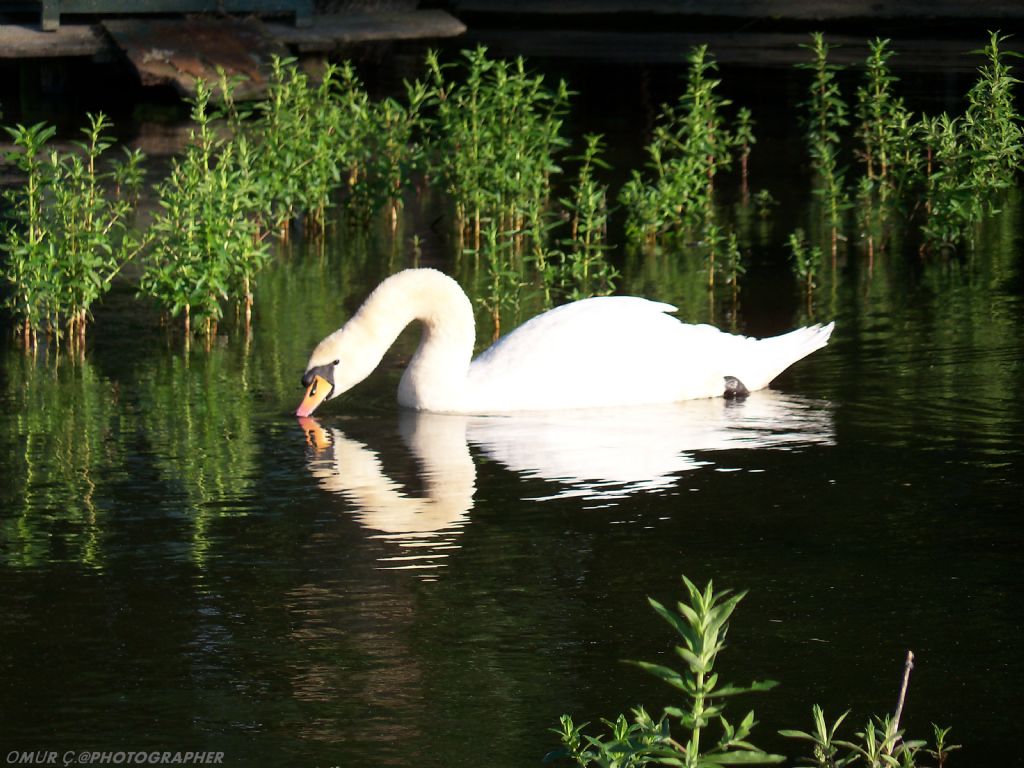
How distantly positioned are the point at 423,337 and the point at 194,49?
1042 centimetres

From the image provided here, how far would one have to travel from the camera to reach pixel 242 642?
6336 mm

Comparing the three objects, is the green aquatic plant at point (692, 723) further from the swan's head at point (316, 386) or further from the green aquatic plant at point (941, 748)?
the swan's head at point (316, 386)

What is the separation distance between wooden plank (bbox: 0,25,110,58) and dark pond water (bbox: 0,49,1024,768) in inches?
380

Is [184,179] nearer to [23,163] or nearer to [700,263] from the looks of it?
[23,163]

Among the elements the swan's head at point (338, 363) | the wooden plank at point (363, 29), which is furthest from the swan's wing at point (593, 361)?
the wooden plank at point (363, 29)

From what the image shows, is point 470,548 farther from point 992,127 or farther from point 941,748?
point 992,127

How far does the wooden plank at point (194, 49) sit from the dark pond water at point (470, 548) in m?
8.04

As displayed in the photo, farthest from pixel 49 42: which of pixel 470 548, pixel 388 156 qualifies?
pixel 470 548

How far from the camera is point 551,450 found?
864 cm

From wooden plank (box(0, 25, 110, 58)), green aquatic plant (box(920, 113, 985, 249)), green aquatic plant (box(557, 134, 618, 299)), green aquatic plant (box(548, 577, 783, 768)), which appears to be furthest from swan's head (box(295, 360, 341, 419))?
wooden plank (box(0, 25, 110, 58))

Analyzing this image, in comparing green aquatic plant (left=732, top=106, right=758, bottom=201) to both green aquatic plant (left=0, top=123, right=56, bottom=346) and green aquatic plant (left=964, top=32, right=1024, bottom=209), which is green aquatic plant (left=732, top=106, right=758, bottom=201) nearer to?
green aquatic plant (left=964, top=32, right=1024, bottom=209)

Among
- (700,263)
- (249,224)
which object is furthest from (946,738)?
(700,263)

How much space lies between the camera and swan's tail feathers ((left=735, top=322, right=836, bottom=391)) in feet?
31.3

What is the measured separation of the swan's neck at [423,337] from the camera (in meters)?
9.17
